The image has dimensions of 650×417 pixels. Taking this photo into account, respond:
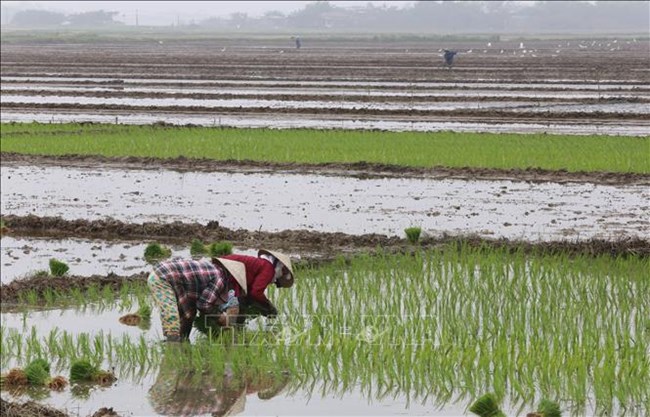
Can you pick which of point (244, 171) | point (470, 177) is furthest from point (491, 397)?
point (244, 171)

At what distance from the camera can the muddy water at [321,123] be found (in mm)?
18359

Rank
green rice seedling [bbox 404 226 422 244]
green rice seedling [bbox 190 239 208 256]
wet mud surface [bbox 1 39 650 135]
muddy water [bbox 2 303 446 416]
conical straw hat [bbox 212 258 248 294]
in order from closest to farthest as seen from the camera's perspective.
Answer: muddy water [bbox 2 303 446 416] → conical straw hat [bbox 212 258 248 294] → green rice seedling [bbox 190 239 208 256] → green rice seedling [bbox 404 226 422 244] → wet mud surface [bbox 1 39 650 135]

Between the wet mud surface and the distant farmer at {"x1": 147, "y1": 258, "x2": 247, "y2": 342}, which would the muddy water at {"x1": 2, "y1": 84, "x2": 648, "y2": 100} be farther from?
the distant farmer at {"x1": 147, "y1": 258, "x2": 247, "y2": 342}

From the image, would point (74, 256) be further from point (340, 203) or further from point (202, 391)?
point (202, 391)

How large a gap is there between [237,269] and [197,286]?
0.78ft

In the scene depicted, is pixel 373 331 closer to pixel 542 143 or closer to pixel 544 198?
pixel 544 198

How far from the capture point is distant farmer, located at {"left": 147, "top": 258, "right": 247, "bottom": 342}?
243 inches

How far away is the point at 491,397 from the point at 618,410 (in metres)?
0.56

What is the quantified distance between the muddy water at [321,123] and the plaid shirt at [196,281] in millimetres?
12021

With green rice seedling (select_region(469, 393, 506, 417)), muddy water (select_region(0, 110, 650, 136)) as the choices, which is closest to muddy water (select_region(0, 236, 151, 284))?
green rice seedling (select_region(469, 393, 506, 417))

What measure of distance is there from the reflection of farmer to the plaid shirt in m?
0.39

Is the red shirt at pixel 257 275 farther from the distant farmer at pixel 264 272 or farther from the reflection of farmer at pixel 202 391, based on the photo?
the reflection of farmer at pixel 202 391

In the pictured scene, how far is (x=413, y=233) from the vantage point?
9.38 m

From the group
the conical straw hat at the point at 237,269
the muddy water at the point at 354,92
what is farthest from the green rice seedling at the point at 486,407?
the muddy water at the point at 354,92
